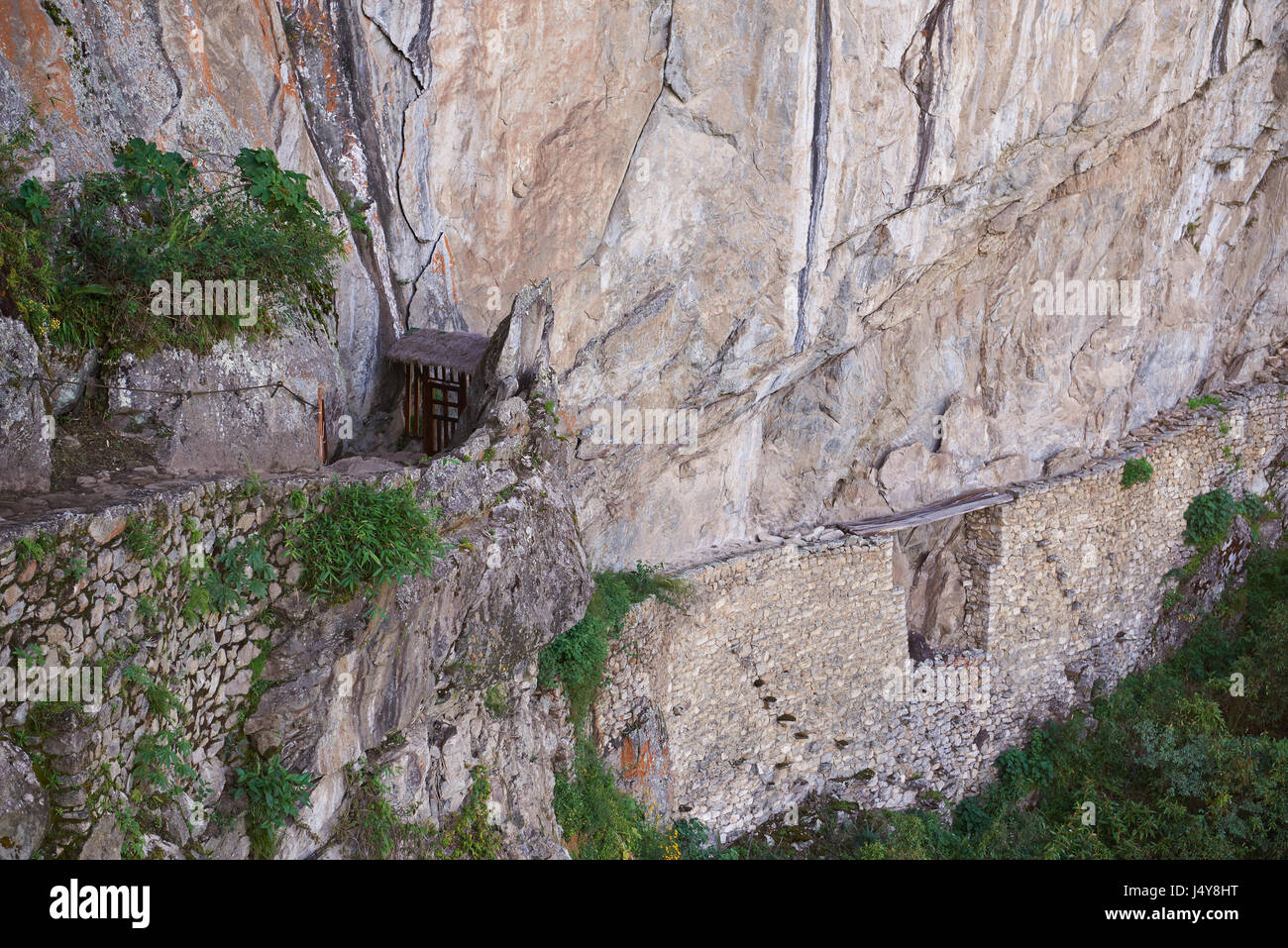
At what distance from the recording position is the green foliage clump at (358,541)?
510 centimetres

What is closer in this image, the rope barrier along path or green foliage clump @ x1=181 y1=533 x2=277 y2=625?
green foliage clump @ x1=181 y1=533 x2=277 y2=625

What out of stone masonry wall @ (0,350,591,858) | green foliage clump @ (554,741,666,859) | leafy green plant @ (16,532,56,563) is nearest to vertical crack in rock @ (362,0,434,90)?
stone masonry wall @ (0,350,591,858)

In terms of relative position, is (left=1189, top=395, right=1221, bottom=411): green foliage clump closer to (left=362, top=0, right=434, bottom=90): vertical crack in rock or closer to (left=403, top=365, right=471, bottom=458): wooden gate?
(left=403, top=365, right=471, bottom=458): wooden gate

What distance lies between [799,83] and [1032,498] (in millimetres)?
6827

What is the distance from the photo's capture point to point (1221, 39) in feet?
39.6

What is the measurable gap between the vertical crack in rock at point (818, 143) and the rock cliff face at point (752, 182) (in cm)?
2

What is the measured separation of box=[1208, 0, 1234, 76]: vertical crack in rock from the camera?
38.9 ft

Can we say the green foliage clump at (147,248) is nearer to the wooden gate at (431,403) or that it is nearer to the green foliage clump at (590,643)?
the wooden gate at (431,403)

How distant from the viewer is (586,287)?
977 centimetres

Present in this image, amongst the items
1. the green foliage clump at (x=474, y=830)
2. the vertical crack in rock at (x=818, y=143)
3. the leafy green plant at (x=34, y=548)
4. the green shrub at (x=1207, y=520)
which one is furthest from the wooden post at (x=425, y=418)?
the green shrub at (x=1207, y=520)

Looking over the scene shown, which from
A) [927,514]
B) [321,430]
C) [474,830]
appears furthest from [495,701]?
[927,514]

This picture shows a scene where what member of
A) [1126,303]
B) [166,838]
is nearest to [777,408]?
[1126,303]

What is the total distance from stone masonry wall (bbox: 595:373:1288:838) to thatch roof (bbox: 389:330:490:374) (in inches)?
135

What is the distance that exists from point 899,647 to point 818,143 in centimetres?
637
